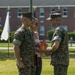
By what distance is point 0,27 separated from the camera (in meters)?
72.5

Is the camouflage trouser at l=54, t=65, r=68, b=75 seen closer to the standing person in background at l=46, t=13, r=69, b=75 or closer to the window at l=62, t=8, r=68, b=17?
the standing person in background at l=46, t=13, r=69, b=75

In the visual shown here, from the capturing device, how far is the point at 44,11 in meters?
72.2

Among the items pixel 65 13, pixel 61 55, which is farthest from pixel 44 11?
pixel 61 55

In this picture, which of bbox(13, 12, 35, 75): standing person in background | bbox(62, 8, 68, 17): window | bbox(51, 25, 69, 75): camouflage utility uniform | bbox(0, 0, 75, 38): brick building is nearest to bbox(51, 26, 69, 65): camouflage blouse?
bbox(51, 25, 69, 75): camouflage utility uniform

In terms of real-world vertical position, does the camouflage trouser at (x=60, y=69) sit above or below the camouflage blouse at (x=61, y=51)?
below

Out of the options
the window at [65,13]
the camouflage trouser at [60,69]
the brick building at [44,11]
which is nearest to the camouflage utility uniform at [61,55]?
the camouflage trouser at [60,69]

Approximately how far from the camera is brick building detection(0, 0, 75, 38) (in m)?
71.2

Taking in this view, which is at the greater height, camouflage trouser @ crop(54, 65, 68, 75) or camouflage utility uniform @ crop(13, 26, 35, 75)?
camouflage utility uniform @ crop(13, 26, 35, 75)

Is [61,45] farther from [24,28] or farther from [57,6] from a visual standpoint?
[57,6]

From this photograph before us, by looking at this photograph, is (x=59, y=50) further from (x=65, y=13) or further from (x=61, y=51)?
(x=65, y=13)

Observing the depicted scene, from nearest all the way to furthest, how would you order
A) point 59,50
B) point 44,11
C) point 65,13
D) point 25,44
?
point 25,44
point 59,50
point 65,13
point 44,11

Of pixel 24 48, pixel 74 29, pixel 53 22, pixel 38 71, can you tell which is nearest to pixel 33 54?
pixel 24 48

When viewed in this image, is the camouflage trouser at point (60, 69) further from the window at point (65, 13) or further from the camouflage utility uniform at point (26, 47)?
the window at point (65, 13)

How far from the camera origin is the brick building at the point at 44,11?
7119cm
